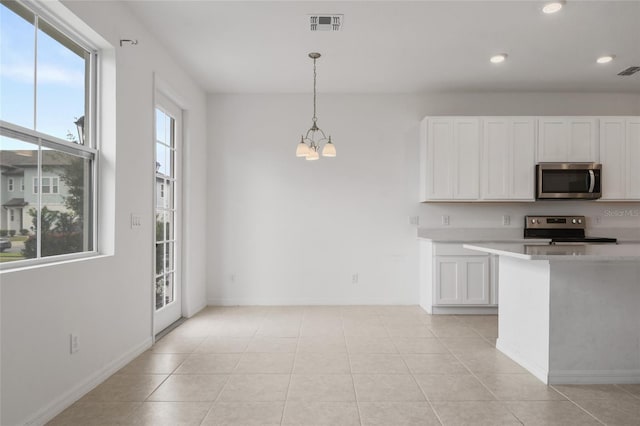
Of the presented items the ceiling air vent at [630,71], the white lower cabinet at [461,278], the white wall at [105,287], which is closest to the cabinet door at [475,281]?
the white lower cabinet at [461,278]

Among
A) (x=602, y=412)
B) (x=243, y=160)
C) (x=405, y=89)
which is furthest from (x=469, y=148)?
(x=602, y=412)

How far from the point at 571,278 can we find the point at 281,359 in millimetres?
2147

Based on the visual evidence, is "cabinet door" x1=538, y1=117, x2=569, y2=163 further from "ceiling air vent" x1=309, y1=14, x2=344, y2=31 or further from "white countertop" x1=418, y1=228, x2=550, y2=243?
"ceiling air vent" x1=309, y1=14, x2=344, y2=31

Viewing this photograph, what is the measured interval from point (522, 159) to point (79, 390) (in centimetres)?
483

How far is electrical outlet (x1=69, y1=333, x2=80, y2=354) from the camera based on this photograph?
8.00ft

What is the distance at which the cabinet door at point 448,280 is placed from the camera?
15.5 ft

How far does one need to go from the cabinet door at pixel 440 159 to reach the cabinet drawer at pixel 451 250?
1.86 ft

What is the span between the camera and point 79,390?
8.22 ft

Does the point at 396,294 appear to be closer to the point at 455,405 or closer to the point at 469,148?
the point at 469,148

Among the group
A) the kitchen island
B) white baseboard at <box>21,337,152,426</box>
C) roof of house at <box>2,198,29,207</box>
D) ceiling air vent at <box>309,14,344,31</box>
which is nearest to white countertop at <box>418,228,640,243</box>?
the kitchen island

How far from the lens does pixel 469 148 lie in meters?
4.86

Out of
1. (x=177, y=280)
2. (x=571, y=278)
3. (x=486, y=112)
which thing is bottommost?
(x=177, y=280)

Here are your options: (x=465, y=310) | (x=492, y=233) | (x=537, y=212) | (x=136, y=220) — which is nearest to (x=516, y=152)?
(x=537, y=212)

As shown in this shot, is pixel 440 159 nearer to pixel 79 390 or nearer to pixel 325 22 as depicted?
pixel 325 22
